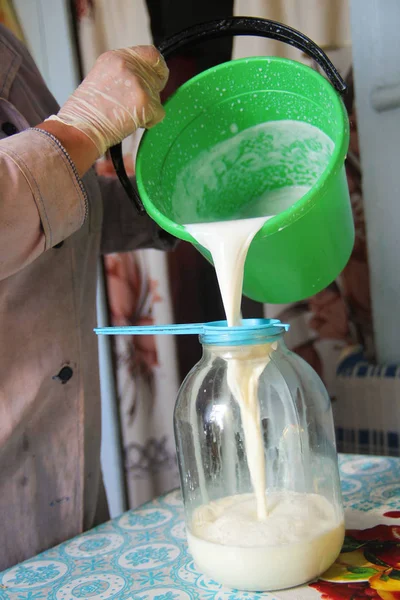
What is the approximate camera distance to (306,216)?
0.80 meters

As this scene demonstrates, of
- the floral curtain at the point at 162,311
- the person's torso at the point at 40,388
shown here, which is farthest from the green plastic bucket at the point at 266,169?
the floral curtain at the point at 162,311

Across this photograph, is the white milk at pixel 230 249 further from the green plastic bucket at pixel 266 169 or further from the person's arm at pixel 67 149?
the person's arm at pixel 67 149

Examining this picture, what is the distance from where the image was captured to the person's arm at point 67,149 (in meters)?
0.74

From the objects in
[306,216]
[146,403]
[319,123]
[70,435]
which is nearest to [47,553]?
[70,435]

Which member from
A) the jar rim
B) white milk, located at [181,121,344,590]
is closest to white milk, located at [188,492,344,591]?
white milk, located at [181,121,344,590]

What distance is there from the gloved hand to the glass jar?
0.33m

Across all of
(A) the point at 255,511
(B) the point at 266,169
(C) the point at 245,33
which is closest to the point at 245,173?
(B) the point at 266,169

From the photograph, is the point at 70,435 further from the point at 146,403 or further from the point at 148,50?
the point at 146,403

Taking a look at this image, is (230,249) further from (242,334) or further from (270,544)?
(270,544)

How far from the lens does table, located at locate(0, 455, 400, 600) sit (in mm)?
685

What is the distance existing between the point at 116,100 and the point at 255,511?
0.58 meters

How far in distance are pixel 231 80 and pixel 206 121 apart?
8 cm

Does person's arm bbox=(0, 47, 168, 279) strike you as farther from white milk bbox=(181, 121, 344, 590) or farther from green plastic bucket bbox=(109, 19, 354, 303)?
white milk bbox=(181, 121, 344, 590)

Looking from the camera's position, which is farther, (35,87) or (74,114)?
(35,87)
